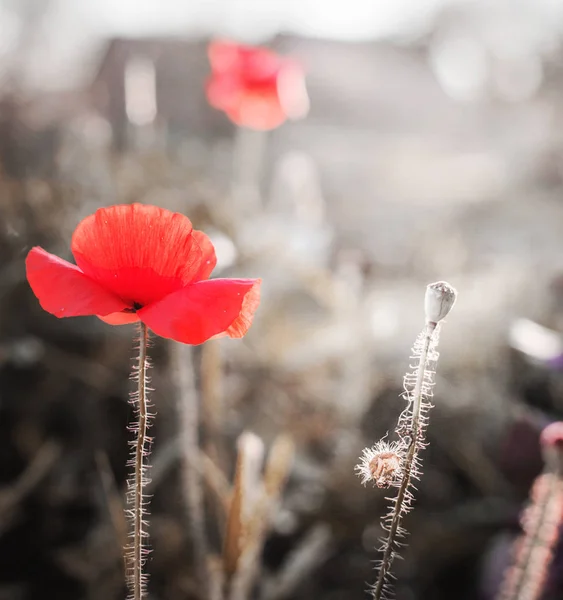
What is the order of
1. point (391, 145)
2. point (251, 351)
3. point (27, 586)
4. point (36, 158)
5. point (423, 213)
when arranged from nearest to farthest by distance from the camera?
point (27, 586)
point (251, 351)
point (36, 158)
point (423, 213)
point (391, 145)

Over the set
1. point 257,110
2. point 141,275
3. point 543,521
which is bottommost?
point 543,521

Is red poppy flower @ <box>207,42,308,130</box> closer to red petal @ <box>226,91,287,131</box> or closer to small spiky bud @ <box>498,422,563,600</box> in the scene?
red petal @ <box>226,91,287,131</box>

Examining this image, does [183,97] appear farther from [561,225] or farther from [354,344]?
[354,344]

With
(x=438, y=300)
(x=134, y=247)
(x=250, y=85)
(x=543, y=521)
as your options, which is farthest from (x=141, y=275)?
(x=250, y=85)

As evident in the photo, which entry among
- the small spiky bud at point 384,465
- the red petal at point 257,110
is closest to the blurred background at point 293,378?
the red petal at point 257,110

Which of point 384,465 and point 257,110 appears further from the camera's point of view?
point 257,110

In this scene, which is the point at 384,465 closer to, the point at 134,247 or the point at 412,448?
the point at 412,448

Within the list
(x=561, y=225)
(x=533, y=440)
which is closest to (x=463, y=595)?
(x=533, y=440)

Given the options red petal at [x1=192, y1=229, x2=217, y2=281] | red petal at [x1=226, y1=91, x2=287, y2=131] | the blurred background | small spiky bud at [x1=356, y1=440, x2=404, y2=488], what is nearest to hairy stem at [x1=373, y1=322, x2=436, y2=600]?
small spiky bud at [x1=356, y1=440, x2=404, y2=488]
